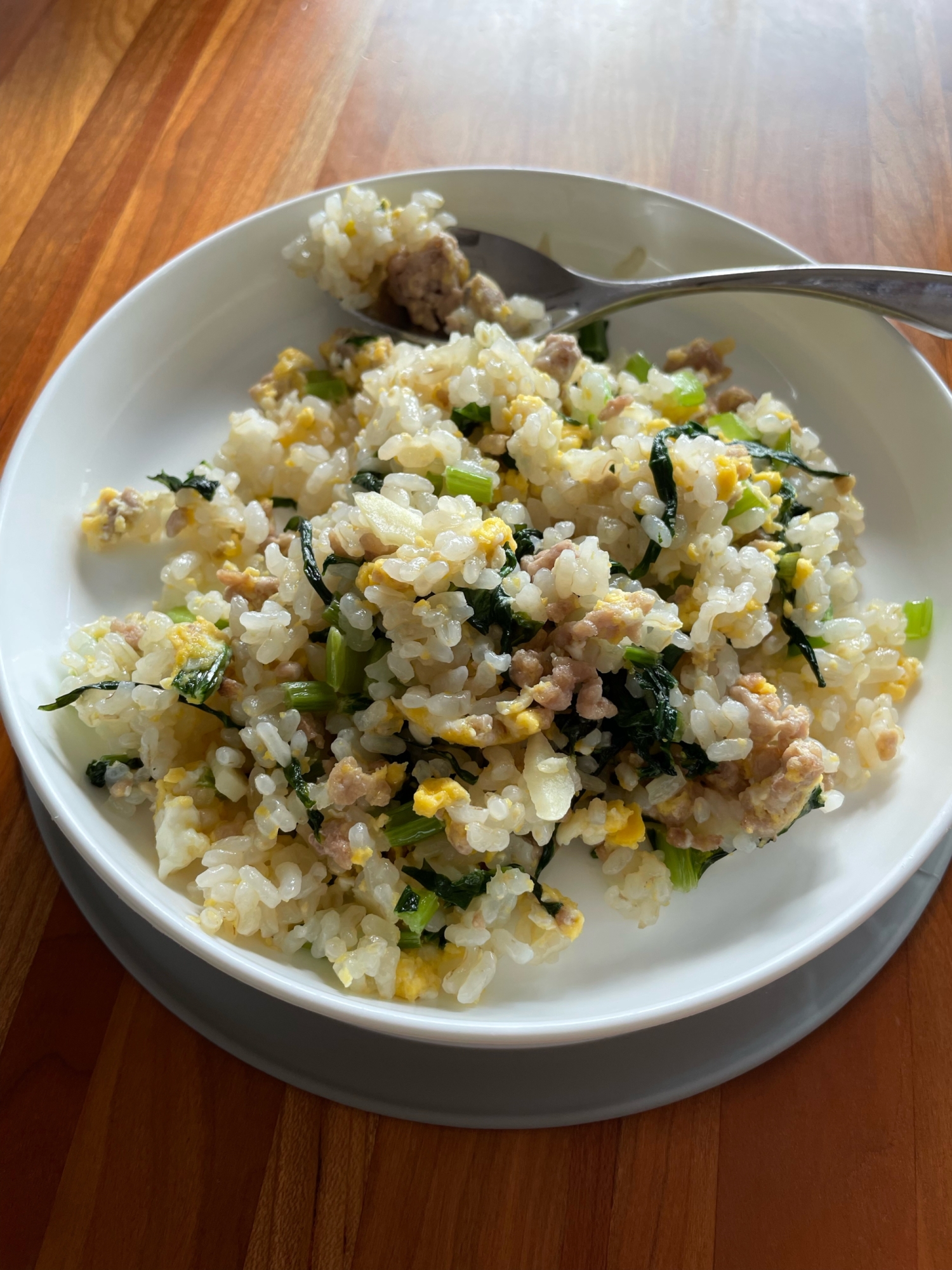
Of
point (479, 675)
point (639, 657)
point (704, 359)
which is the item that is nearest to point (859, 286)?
point (704, 359)

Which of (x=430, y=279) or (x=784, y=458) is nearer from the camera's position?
(x=784, y=458)

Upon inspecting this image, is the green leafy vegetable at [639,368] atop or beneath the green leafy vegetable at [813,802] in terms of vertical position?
atop

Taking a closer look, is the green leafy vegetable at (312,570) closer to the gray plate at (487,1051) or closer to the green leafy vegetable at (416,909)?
the green leafy vegetable at (416,909)

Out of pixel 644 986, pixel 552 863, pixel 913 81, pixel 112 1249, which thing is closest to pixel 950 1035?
pixel 644 986

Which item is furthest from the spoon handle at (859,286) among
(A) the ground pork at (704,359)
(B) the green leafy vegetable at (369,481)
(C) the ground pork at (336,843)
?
(C) the ground pork at (336,843)

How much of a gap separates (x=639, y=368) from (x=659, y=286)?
0.68ft

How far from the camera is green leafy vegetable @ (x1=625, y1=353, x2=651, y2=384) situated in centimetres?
214

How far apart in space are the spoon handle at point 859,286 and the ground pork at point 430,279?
0.52m

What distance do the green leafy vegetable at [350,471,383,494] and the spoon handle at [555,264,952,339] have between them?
3.07 ft

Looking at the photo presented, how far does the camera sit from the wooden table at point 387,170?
145 centimetres

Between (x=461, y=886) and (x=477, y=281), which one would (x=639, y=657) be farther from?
(x=477, y=281)

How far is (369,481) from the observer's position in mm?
1758

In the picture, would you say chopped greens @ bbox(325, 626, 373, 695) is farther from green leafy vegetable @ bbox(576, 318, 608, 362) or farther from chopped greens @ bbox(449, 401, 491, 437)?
green leafy vegetable @ bbox(576, 318, 608, 362)

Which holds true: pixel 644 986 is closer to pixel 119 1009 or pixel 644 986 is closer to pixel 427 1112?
pixel 427 1112
